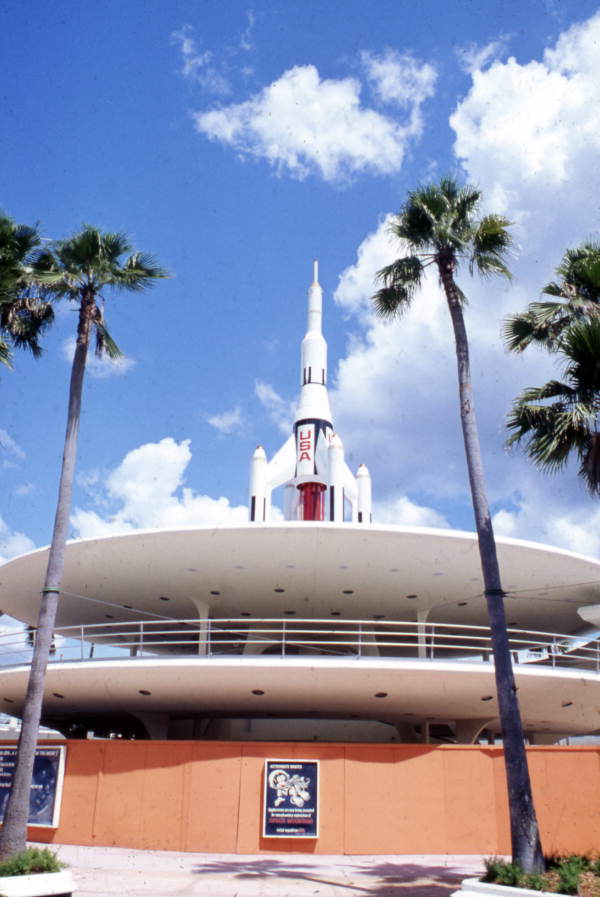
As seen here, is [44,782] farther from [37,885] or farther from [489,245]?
[489,245]

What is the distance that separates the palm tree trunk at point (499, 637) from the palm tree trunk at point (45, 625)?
8.15 m

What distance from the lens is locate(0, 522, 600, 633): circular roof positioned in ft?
69.2

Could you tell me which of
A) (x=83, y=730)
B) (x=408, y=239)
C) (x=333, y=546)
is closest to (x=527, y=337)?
(x=408, y=239)

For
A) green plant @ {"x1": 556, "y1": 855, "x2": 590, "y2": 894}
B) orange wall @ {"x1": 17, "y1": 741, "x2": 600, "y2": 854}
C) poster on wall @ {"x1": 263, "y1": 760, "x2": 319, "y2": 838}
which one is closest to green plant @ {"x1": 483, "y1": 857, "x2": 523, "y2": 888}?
green plant @ {"x1": 556, "y1": 855, "x2": 590, "y2": 894}

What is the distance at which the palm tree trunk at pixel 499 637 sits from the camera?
39.5ft

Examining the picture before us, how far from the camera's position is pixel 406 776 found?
61.5 feet

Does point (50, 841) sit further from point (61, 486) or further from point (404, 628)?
point (404, 628)

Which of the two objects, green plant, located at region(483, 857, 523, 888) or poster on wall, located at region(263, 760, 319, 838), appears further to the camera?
poster on wall, located at region(263, 760, 319, 838)

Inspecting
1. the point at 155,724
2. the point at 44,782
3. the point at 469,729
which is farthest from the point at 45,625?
the point at 469,729

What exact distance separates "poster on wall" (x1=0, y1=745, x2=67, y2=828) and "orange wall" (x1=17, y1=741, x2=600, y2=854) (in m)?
0.53

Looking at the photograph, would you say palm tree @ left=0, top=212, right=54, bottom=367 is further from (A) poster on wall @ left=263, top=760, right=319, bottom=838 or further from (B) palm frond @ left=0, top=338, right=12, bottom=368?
(A) poster on wall @ left=263, top=760, right=319, bottom=838

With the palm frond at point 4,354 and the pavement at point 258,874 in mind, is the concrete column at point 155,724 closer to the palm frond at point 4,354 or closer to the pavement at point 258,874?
the pavement at point 258,874

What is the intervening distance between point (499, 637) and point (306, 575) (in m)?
11.7

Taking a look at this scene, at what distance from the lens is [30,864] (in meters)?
11.7
